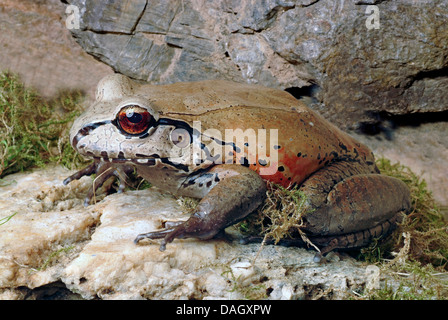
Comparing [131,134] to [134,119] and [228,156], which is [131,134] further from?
[228,156]

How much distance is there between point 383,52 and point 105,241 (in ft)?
9.94

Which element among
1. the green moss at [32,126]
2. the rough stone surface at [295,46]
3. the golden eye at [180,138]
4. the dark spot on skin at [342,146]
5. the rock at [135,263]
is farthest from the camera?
the green moss at [32,126]

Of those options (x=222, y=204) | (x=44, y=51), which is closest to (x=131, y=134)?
(x=222, y=204)

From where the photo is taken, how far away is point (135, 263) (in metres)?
2.60

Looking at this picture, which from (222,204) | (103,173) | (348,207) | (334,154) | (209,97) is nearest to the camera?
(222,204)

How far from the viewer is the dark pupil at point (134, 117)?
2.86 meters

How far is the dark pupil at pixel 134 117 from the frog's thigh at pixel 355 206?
139 centimetres

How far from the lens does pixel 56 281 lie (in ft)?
8.46

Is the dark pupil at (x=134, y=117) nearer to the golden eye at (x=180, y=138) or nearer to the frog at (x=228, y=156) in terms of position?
the frog at (x=228, y=156)

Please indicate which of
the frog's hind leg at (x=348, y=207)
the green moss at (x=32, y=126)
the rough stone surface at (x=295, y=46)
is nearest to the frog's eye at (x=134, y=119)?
the frog's hind leg at (x=348, y=207)

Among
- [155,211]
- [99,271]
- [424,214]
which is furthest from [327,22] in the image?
[99,271]

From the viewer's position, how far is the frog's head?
2.88m

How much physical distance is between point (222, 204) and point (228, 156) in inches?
17.9

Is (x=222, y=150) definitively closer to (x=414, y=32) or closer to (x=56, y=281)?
(x=56, y=281)
